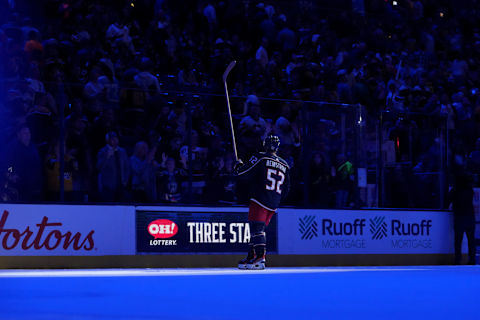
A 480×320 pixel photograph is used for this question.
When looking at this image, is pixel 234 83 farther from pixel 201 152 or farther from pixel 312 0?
pixel 312 0

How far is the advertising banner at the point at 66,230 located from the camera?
12344 millimetres

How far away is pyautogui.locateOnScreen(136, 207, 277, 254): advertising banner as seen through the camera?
44.2 feet

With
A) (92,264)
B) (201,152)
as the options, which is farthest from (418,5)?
(92,264)

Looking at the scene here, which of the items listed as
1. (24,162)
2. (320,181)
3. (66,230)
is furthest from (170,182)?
(320,181)

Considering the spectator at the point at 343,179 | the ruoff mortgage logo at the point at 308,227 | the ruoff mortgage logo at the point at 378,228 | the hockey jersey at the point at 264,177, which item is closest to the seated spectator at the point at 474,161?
the ruoff mortgage logo at the point at 378,228

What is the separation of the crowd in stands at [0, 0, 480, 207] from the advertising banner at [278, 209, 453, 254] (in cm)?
31

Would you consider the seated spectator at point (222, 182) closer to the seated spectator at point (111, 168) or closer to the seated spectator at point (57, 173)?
the seated spectator at point (111, 168)

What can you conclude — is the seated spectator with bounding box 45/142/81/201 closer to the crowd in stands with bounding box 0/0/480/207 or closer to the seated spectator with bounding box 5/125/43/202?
the crowd in stands with bounding box 0/0/480/207

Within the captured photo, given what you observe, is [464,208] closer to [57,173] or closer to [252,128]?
[252,128]

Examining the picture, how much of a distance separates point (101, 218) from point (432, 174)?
6410 mm

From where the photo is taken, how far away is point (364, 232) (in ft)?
50.5

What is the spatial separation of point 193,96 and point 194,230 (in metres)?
2.21

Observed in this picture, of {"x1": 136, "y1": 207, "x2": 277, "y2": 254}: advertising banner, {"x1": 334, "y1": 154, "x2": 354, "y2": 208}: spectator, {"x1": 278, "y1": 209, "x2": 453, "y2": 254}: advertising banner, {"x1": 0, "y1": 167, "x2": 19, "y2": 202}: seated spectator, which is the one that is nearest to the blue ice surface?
{"x1": 0, "y1": 167, "x2": 19, "y2": 202}: seated spectator

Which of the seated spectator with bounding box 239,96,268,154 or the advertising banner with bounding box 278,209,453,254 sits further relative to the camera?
the advertising banner with bounding box 278,209,453,254
